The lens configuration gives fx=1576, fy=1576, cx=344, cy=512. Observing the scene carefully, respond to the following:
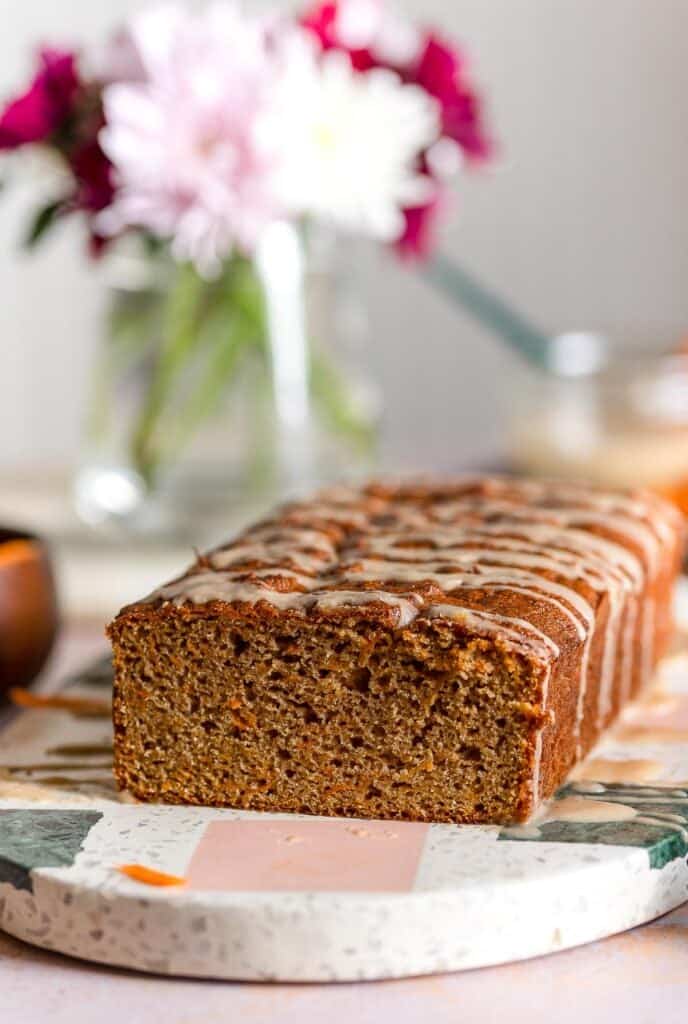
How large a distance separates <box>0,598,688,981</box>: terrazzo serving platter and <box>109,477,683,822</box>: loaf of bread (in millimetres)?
37

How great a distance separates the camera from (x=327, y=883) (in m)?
1.47

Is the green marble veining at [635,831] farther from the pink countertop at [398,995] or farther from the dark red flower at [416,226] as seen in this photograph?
the dark red flower at [416,226]

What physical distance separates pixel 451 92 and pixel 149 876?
152cm

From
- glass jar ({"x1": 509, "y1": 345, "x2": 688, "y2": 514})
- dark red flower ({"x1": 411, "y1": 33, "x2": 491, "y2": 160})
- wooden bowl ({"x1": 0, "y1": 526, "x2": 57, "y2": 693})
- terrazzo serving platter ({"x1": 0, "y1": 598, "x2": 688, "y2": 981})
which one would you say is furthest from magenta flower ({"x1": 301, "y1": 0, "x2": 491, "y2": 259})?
terrazzo serving platter ({"x1": 0, "y1": 598, "x2": 688, "y2": 981})

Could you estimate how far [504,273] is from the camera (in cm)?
421

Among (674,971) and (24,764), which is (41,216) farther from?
(674,971)

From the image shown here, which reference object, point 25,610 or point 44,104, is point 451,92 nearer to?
point 44,104

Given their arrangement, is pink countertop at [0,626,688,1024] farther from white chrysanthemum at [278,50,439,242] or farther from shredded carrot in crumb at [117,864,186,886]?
white chrysanthemum at [278,50,439,242]

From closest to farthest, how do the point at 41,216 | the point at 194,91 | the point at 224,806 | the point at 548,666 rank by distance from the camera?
the point at 548,666 < the point at 224,806 < the point at 194,91 < the point at 41,216

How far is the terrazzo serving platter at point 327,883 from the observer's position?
1425mm

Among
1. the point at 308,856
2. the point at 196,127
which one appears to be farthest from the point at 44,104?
the point at 308,856

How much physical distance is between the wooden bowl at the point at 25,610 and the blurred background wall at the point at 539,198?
5.03 ft

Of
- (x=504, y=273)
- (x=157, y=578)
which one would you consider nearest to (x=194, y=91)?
(x=157, y=578)

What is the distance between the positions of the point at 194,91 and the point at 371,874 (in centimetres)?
133
